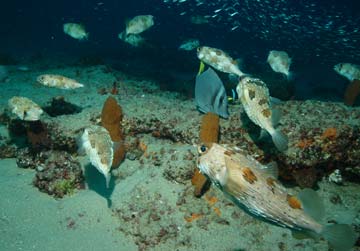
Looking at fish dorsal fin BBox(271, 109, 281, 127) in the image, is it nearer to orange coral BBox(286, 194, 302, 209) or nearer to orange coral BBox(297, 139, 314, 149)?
orange coral BBox(297, 139, 314, 149)

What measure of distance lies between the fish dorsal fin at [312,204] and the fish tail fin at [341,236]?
0.44 ft

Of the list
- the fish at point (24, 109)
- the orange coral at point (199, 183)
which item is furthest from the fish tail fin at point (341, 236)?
the fish at point (24, 109)

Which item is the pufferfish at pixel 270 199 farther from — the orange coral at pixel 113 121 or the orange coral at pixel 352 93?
the orange coral at pixel 352 93

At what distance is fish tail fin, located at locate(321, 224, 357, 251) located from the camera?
2654 millimetres

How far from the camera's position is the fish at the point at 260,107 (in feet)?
13.7

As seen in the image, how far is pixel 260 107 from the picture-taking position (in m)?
4.39

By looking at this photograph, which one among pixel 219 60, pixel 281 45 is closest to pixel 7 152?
pixel 219 60

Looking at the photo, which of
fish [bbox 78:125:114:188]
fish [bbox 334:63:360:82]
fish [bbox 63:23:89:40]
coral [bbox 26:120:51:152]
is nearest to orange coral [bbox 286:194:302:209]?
fish [bbox 78:125:114:188]

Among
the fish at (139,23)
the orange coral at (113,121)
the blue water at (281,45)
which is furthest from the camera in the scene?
the blue water at (281,45)

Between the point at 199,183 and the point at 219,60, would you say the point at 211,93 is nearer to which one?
the point at 219,60

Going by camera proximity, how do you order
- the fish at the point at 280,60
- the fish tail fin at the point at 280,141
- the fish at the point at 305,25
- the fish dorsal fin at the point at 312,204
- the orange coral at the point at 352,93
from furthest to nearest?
1. the fish at the point at 305,25
2. the fish at the point at 280,60
3. the orange coral at the point at 352,93
4. the fish tail fin at the point at 280,141
5. the fish dorsal fin at the point at 312,204

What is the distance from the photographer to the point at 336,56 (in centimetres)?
2633

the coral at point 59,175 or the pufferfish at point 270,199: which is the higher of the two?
the pufferfish at point 270,199

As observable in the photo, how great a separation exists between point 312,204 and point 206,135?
2956mm
